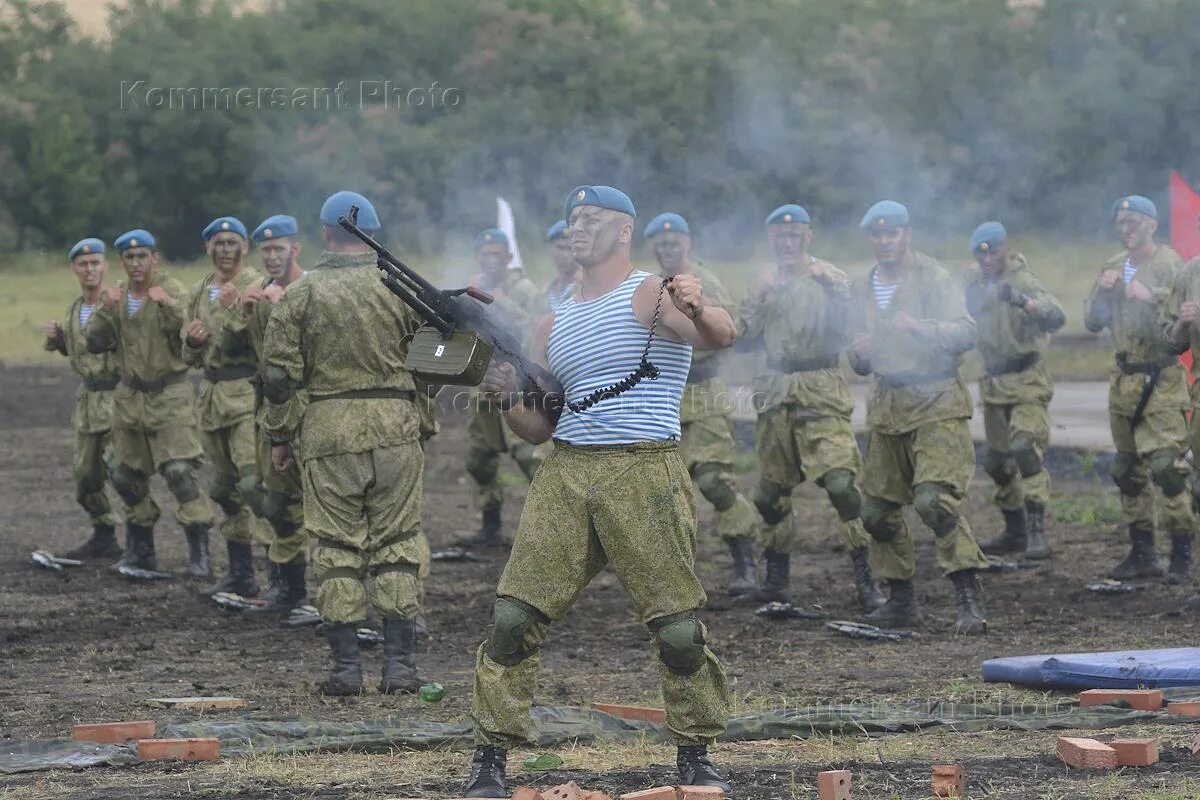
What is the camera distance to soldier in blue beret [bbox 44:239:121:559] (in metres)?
12.7

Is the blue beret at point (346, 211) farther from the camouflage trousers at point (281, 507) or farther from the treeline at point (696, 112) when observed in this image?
the treeline at point (696, 112)

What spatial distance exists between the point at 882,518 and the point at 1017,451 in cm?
305

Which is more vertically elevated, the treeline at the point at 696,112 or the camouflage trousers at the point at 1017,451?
the treeline at the point at 696,112

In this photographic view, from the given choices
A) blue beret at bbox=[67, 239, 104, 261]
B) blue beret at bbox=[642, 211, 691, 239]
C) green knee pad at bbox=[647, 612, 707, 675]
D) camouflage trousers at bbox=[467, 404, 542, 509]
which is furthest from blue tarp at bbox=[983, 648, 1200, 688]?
blue beret at bbox=[67, 239, 104, 261]

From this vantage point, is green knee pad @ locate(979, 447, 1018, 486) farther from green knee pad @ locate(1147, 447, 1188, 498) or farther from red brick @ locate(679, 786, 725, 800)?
red brick @ locate(679, 786, 725, 800)

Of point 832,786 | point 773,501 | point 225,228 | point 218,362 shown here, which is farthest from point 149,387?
point 832,786

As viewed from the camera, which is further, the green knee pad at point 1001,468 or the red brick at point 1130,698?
the green knee pad at point 1001,468

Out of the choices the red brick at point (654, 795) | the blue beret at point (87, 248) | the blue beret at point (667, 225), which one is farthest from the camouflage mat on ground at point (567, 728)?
the blue beret at point (87, 248)

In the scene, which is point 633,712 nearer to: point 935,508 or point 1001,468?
point 935,508

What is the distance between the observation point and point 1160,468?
11.4 m

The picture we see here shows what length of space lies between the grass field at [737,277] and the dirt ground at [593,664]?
2189 millimetres

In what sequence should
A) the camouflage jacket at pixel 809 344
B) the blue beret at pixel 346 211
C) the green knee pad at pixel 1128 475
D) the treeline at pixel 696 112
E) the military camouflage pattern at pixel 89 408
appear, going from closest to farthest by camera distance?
the blue beret at pixel 346 211
the camouflage jacket at pixel 809 344
the green knee pad at pixel 1128 475
the military camouflage pattern at pixel 89 408
the treeline at pixel 696 112

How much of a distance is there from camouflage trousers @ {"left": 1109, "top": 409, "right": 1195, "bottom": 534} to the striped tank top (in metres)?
5.94

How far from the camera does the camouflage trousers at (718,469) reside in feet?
37.8
